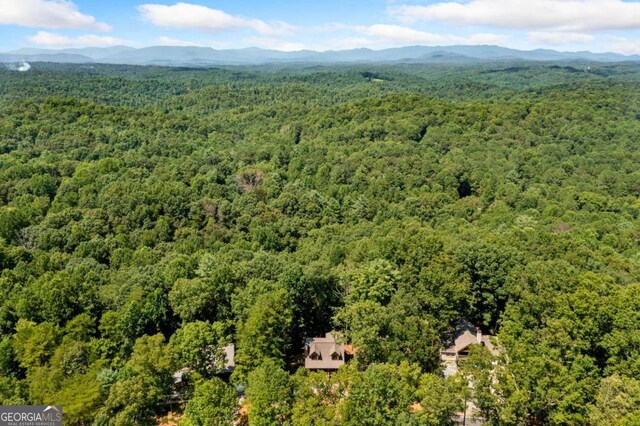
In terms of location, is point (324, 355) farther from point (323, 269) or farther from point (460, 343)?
point (460, 343)

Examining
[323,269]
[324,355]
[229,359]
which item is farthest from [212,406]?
[323,269]

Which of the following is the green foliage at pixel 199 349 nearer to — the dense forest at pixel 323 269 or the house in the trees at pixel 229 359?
the dense forest at pixel 323 269

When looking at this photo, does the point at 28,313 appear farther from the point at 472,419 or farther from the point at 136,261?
the point at 472,419

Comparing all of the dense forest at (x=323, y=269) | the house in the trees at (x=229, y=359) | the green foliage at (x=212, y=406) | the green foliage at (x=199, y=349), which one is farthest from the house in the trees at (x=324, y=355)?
the green foliage at (x=212, y=406)

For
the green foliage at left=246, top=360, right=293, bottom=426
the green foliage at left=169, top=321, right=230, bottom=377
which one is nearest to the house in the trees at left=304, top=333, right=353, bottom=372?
the green foliage at left=169, top=321, right=230, bottom=377

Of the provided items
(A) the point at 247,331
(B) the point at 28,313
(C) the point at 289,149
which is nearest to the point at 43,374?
(B) the point at 28,313

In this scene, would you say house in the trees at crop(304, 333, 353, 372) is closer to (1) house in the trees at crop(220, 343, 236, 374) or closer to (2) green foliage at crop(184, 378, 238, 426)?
(1) house in the trees at crop(220, 343, 236, 374)
